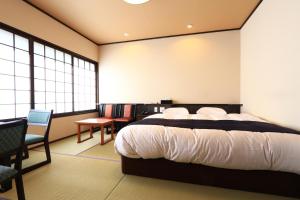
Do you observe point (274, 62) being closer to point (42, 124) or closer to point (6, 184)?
point (42, 124)

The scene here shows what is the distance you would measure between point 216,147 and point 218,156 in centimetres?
9

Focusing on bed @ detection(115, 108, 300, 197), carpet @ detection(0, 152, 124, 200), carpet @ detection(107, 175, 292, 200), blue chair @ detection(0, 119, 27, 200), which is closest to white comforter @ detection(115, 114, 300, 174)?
bed @ detection(115, 108, 300, 197)

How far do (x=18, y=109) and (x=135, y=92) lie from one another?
2.83 metres

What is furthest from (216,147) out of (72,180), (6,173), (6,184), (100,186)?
(6,184)

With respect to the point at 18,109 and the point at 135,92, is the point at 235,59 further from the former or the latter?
the point at 18,109

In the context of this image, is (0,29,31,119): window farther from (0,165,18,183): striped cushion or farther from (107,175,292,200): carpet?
(107,175,292,200): carpet

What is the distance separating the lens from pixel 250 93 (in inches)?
137

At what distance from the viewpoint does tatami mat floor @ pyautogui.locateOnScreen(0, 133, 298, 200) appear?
169 centimetres

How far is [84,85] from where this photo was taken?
4879 millimetres

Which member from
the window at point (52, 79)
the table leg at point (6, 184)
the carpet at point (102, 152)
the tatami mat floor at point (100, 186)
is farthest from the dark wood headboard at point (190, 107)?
the table leg at point (6, 184)

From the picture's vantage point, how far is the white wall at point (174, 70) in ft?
13.8

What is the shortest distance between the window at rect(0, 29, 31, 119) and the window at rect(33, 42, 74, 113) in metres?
0.20

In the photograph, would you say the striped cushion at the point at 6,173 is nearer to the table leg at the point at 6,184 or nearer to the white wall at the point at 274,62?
the table leg at the point at 6,184

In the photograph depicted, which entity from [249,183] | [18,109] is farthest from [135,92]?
[249,183]
